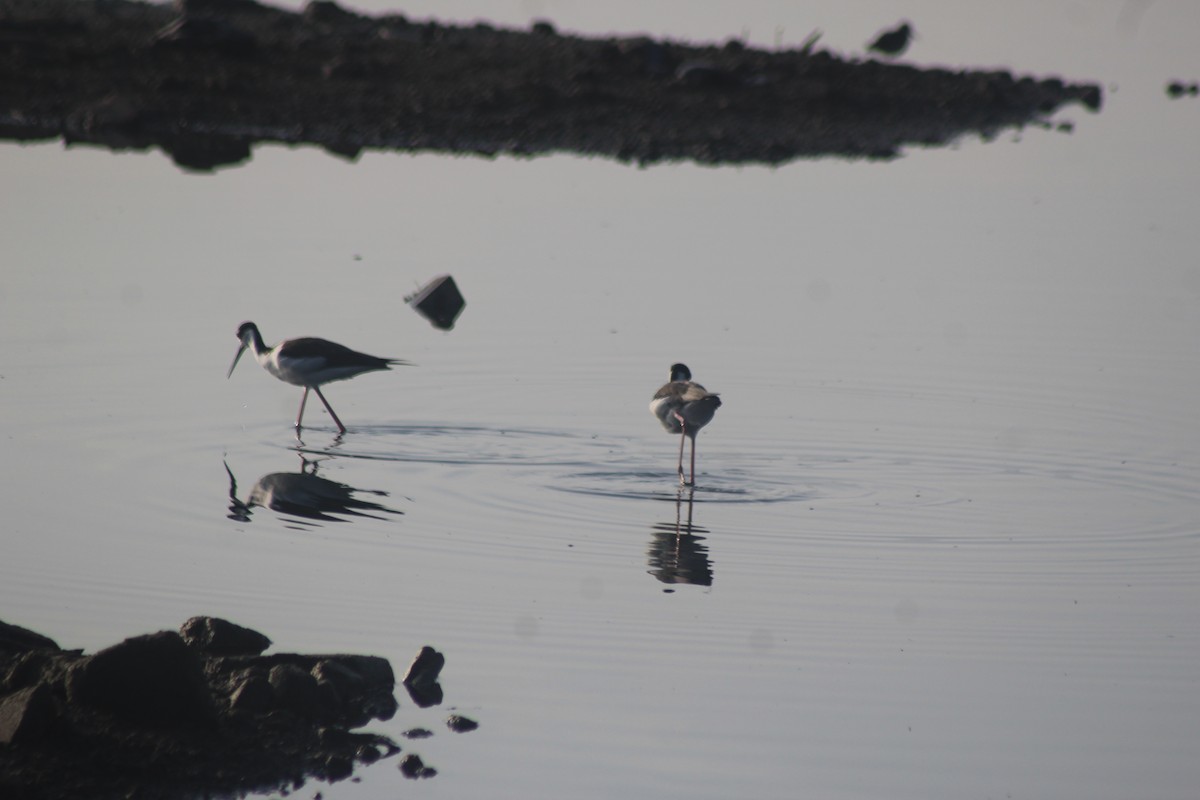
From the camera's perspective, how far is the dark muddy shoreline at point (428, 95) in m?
26.9

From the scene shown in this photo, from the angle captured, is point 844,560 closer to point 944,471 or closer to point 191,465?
point 944,471

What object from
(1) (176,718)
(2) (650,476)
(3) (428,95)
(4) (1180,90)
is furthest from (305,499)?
(4) (1180,90)

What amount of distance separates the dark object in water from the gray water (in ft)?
0.67

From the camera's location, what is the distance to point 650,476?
11.2 m

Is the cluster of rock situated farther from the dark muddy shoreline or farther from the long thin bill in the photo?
the dark muddy shoreline

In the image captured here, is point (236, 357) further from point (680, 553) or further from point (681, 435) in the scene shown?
point (680, 553)

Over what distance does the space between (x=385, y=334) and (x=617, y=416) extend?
301 centimetres

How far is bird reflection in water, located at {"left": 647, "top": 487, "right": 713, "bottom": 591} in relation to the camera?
345 inches

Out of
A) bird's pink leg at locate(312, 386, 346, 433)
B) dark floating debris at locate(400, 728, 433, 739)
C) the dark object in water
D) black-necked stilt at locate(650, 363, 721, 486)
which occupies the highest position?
the dark object in water

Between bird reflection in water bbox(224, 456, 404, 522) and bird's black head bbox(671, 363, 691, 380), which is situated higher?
bird's black head bbox(671, 363, 691, 380)

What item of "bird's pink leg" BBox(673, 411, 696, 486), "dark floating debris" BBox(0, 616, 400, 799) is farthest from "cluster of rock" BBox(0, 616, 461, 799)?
"bird's pink leg" BBox(673, 411, 696, 486)

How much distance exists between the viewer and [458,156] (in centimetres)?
2622

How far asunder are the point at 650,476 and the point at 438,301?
5.12 metres

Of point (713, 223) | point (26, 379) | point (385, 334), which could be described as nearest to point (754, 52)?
point (713, 223)
